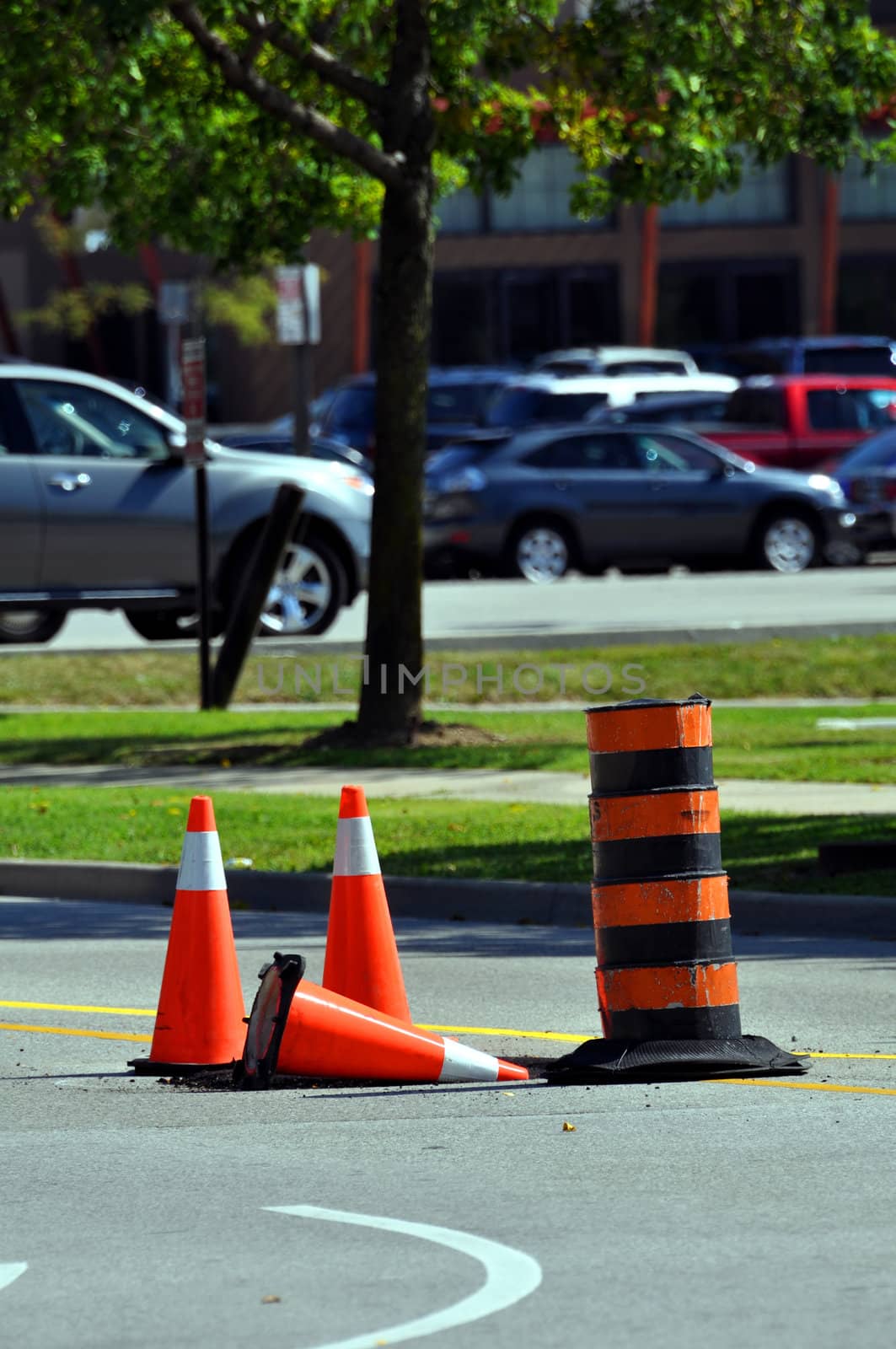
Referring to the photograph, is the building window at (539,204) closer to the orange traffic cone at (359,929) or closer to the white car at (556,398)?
the white car at (556,398)

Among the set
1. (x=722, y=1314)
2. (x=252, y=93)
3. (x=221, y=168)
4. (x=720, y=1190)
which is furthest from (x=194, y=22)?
(x=722, y=1314)

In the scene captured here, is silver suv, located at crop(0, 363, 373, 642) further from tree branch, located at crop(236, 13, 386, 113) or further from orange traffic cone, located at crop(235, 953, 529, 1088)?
orange traffic cone, located at crop(235, 953, 529, 1088)

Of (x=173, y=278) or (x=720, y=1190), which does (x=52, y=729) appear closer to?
(x=720, y=1190)

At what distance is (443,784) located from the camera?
46.5ft

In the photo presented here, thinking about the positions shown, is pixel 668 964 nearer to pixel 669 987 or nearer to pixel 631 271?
pixel 669 987

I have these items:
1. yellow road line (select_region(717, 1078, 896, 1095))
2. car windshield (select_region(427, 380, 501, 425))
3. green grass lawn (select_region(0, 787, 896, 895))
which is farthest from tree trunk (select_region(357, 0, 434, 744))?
car windshield (select_region(427, 380, 501, 425))

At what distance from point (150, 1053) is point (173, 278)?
48.2m

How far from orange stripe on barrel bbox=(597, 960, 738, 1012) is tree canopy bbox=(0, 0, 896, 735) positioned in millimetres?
8244

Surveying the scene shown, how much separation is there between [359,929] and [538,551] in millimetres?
19667

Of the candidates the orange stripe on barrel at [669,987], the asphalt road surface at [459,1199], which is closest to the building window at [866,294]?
the asphalt road surface at [459,1199]

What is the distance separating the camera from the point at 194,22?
1454 cm

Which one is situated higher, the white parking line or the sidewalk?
the sidewalk

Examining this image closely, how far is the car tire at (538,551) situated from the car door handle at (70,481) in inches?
369

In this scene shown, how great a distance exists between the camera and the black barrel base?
7.47 m
